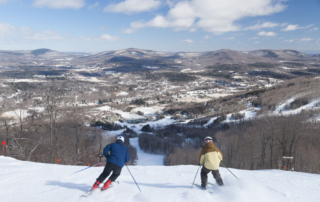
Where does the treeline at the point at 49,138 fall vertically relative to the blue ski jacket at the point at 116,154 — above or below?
below

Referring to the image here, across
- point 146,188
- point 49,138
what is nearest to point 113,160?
point 146,188

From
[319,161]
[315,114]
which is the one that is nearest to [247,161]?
[319,161]

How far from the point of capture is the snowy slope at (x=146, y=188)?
16.5 feet

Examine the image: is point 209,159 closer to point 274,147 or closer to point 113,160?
point 113,160

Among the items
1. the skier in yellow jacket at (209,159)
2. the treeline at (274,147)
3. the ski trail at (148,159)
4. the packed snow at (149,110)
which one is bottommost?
the ski trail at (148,159)

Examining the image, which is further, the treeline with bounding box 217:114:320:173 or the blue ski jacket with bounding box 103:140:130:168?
the treeline with bounding box 217:114:320:173

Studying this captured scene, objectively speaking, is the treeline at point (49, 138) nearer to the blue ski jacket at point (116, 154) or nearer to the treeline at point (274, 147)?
the blue ski jacket at point (116, 154)

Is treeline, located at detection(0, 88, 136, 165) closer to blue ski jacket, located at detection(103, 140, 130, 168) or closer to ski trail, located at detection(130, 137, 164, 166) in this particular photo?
blue ski jacket, located at detection(103, 140, 130, 168)

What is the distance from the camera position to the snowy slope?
5.03 m

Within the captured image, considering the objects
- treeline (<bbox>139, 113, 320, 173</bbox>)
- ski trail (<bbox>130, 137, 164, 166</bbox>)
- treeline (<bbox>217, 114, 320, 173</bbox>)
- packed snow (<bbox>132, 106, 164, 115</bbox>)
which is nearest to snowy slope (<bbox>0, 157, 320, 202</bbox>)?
treeline (<bbox>139, 113, 320, 173</bbox>)

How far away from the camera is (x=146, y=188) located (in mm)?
5844

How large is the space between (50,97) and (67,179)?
11.4 metres

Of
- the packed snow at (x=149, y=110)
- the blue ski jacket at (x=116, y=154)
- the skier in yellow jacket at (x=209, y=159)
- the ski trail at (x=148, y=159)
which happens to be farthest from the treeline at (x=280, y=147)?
the packed snow at (x=149, y=110)

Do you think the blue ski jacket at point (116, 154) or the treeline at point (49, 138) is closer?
the blue ski jacket at point (116, 154)
